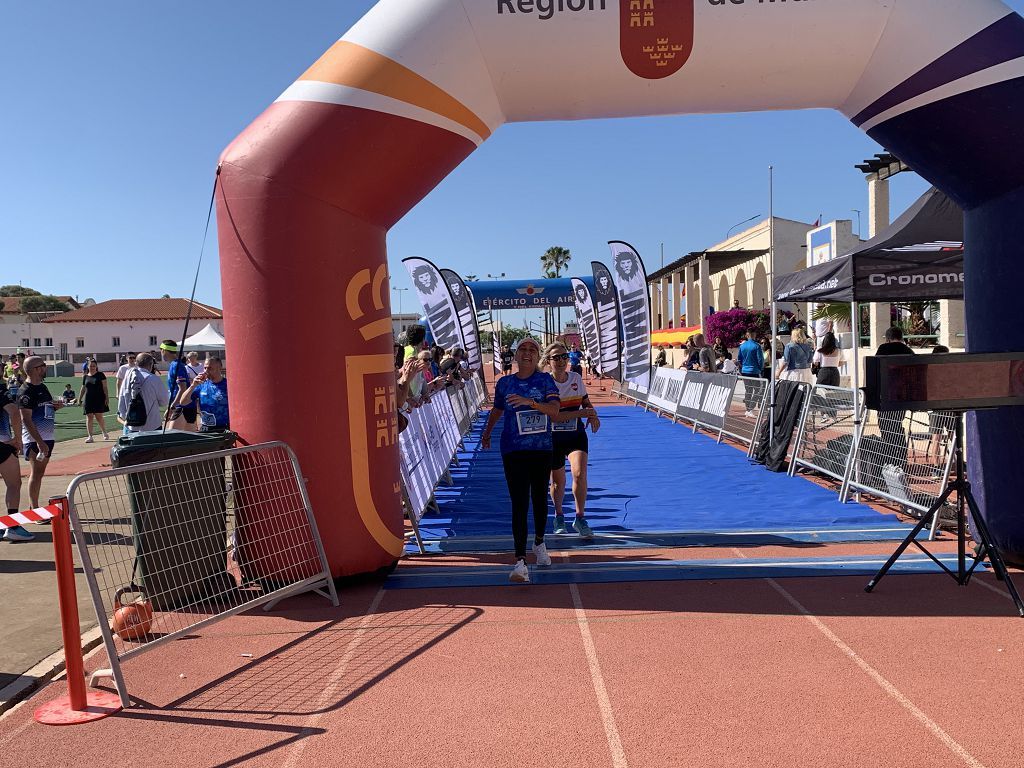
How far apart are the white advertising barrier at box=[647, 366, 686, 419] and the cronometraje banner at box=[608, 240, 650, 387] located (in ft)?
1.03

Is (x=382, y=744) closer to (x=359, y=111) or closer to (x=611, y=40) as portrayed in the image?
(x=359, y=111)

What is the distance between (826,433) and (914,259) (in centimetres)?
249

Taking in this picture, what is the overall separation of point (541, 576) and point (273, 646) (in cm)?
208

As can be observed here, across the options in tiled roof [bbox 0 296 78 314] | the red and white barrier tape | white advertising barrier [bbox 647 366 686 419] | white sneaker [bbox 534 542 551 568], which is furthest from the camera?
tiled roof [bbox 0 296 78 314]

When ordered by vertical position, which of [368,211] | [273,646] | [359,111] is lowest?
[273,646]

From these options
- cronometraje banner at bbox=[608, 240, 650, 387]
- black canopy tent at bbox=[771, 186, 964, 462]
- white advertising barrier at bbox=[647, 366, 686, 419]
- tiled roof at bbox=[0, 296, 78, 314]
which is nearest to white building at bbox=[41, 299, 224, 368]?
tiled roof at bbox=[0, 296, 78, 314]

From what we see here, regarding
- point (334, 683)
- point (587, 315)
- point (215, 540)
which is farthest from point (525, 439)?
point (587, 315)

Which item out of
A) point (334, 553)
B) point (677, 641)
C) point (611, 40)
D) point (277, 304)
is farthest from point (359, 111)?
point (677, 641)

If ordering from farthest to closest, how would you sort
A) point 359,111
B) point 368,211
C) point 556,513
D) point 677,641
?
point 556,513, point 368,211, point 359,111, point 677,641

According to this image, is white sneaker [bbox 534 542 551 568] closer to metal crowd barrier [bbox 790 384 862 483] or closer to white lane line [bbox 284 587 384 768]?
white lane line [bbox 284 587 384 768]

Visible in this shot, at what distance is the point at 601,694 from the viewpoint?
13.2 ft

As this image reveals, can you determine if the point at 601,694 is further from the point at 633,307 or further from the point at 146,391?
the point at 633,307

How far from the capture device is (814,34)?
5812 mm

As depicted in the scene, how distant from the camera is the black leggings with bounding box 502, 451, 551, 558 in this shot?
6.21 m
